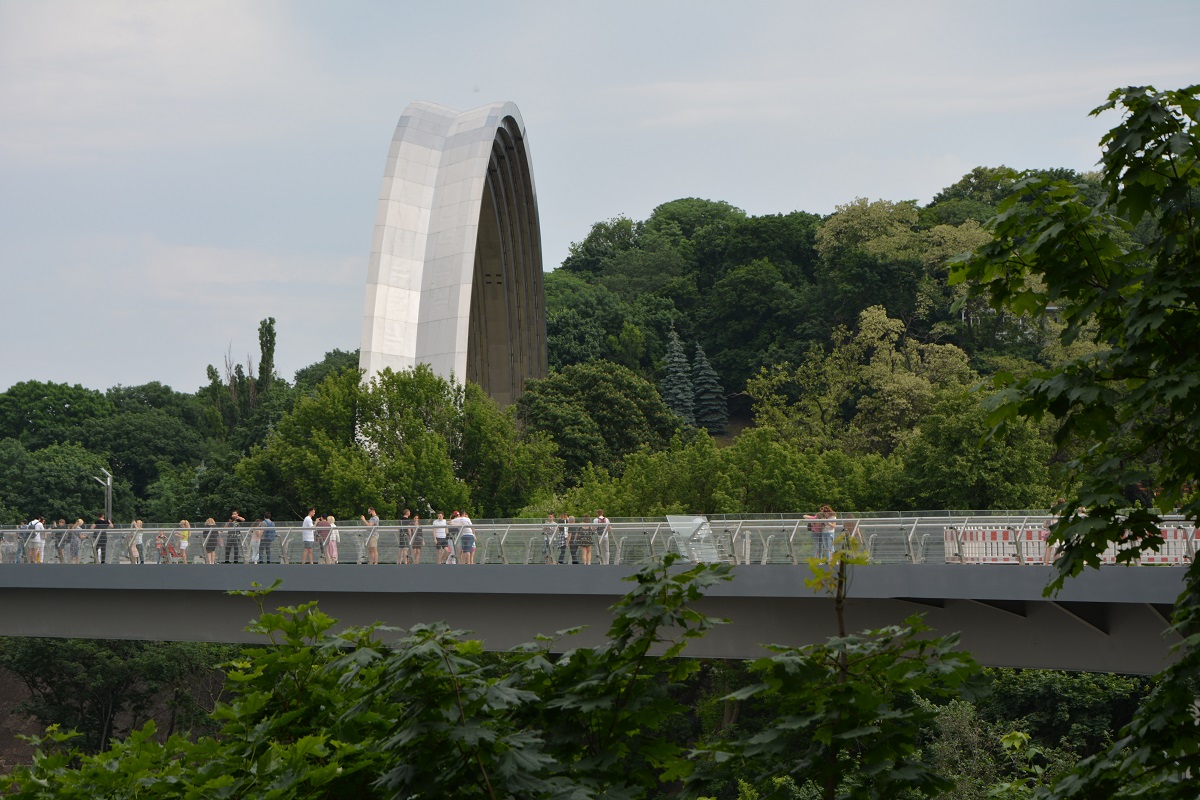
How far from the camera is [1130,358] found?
16.0ft

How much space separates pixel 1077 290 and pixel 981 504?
43079mm

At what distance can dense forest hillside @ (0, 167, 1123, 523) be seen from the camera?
149ft

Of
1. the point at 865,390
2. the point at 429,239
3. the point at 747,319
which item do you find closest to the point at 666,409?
the point at 865,390

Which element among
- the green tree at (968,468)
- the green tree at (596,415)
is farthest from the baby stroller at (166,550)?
the green tree at (596,415)

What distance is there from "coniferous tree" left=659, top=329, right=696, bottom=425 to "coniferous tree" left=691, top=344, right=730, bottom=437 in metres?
0.63

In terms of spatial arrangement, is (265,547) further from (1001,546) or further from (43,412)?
(43,412)

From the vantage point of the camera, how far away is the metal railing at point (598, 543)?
19625 mm

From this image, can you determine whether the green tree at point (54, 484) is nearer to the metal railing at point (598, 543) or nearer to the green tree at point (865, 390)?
the green tree at point (865, 390)

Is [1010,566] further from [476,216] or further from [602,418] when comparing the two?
[602,418]

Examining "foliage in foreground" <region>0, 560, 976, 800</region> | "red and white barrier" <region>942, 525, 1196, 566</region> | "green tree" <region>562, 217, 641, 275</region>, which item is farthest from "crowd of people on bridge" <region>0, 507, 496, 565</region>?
"green tree" <region>562, 217, 641, 275</region>

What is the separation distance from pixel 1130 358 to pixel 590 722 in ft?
8.41

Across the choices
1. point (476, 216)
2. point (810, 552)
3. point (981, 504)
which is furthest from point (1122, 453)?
point (476, 216)

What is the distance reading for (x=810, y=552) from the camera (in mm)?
21266

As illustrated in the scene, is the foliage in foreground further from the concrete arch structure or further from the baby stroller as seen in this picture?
Result: the concrete arch structure
